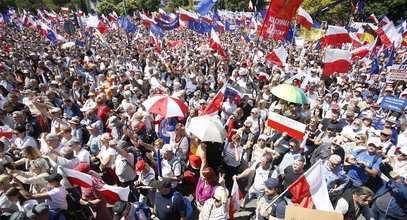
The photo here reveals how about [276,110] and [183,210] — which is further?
[276,110]

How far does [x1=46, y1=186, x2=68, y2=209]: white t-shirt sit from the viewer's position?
11.1 feet

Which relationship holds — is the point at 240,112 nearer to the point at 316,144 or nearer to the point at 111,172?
the point at 316,144

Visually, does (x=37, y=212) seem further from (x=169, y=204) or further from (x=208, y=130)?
(x=208, y=130)

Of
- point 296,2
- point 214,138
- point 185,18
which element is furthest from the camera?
point 185,18

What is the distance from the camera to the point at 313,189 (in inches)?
128

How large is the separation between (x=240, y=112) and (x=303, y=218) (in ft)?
11.5

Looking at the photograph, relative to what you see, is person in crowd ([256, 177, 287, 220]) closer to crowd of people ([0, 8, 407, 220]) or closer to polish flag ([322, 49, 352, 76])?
crowd of people ([0, 8, 407, 220])

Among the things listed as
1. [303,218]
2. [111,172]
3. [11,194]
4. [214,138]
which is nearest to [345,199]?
[303,218]

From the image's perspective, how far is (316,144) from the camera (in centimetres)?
504

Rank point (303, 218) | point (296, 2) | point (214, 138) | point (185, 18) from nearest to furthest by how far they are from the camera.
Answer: point (303, 218)
point (214, 138)
point (296, 2)
point (185, 18)

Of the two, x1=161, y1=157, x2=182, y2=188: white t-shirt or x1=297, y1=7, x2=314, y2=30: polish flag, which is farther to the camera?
x1=297, y1=7, x2=314, y2=30: polish flag

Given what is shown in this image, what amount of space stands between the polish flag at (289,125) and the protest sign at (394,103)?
3489 millimetres

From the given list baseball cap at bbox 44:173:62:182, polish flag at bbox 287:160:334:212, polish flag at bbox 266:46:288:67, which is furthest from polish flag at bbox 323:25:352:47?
baseball cap at bbox 44:173:62:182

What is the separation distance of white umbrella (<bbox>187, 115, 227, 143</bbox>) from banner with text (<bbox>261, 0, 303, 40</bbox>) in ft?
12.7
